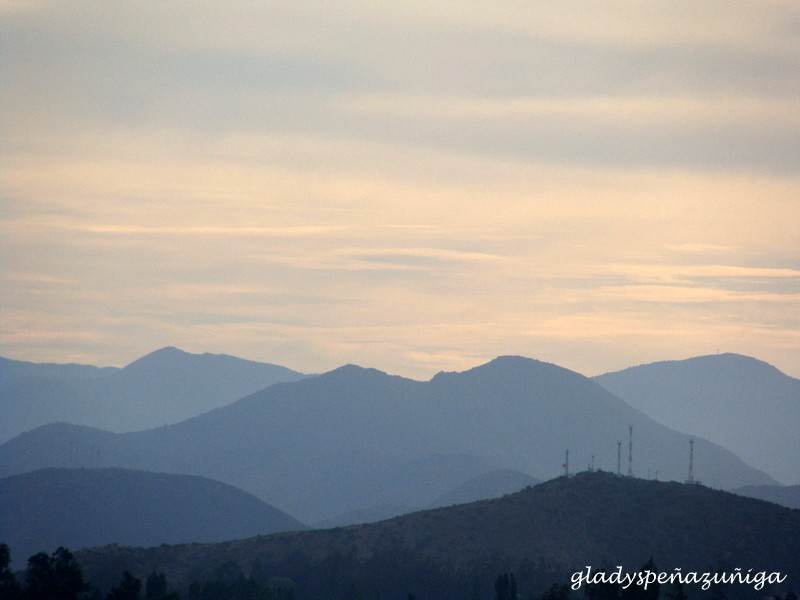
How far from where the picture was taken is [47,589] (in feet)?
280

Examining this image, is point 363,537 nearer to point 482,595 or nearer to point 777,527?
point 482,595

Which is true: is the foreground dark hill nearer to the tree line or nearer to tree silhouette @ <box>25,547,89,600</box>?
the tree line

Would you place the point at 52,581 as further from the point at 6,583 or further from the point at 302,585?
the point at 302,585

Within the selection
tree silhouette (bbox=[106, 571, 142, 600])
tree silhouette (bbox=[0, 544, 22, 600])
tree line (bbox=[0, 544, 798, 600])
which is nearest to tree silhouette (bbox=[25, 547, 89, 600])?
tree line (bbox=[0, 544, 798, 600])

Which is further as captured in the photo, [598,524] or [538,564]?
[598,524]

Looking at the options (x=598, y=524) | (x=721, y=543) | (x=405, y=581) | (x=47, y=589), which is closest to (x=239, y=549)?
(x=405, y=581)

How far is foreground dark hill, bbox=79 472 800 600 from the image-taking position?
146m

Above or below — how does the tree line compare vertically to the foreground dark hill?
below

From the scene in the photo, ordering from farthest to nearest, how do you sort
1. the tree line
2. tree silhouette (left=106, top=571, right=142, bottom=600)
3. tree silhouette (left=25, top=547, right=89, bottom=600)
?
the tree line < tree silhouette (left=106, top=571, right=142, bottom=600) < tree silhouette (left=25, top=547, right=89, bottom=600)

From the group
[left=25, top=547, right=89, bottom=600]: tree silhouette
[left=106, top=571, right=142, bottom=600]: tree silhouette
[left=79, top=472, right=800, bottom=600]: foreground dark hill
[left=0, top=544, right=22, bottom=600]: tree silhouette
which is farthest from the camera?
[left=79, top=472, right=800, bottom=600]: foreground dark hill

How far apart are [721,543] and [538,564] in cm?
2344

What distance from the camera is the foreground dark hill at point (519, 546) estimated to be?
14650 cm

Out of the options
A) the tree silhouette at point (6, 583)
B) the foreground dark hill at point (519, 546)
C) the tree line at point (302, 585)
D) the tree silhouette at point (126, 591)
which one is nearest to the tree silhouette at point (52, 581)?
the tree line at point (302, 585)

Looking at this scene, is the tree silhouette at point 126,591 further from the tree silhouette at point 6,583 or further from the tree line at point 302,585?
the tree silhouette at point 6,583
